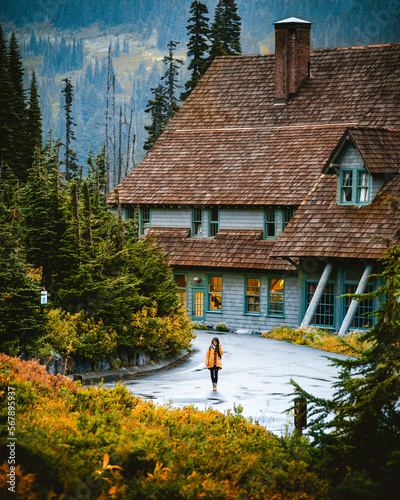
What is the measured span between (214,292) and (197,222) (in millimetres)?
3943

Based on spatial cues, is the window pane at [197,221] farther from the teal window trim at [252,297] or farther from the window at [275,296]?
the window at [275,296]

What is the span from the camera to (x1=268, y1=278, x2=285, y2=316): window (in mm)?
36250

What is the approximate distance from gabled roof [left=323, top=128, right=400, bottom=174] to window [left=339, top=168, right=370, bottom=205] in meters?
0.68

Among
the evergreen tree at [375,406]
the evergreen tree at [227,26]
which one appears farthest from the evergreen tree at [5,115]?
the evergreen tree at [375,406]

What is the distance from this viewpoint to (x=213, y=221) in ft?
129

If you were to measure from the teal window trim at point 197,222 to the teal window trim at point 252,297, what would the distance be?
404 centimetres

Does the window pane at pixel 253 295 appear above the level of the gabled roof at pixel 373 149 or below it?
below

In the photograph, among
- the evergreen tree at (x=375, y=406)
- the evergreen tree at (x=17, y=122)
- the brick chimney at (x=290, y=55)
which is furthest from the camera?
the evergreen tree at (x=17, y=122)

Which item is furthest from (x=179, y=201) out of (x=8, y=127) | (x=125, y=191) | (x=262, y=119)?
(x=8, y=127)

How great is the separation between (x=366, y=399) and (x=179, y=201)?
96.1 ft

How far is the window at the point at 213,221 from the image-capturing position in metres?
39.5

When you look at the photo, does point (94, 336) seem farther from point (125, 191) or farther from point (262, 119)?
point (262, 119)

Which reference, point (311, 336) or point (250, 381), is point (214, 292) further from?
point (250, 381)

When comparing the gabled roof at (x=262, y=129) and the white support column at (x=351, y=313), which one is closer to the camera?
the white support column at (x=351, y=313)
